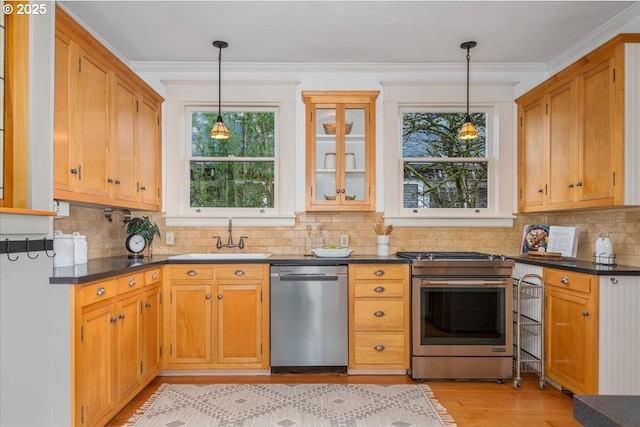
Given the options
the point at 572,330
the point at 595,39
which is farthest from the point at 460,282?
the point at 595,39

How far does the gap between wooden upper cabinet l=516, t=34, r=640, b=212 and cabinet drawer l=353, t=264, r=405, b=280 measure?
1414mm

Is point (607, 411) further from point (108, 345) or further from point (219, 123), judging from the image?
point (219, 123)

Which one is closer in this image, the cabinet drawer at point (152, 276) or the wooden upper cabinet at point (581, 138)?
the wooden upper cabinet at point (581, 138)

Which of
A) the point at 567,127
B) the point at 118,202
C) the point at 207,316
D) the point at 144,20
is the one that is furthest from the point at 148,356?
the point at 567,127

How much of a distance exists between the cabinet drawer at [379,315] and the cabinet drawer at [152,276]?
1.57 meters

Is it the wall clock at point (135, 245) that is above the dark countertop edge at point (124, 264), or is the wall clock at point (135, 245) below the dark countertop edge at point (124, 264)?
above

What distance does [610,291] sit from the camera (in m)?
2.68

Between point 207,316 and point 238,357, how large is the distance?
41 centimetres

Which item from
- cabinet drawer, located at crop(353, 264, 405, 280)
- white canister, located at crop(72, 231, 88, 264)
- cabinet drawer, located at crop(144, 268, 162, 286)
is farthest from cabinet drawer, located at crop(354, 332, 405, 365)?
white canister, located at crop(72, 231, 88, 264)

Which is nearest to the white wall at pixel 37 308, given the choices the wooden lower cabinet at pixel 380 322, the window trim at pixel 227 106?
the window trim at pixel 227 106

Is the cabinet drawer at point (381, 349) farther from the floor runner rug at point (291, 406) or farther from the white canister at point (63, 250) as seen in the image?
the white canister at point (63, 250)

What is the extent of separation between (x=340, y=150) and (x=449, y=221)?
4.12 feet

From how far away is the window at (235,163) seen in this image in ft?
13.5

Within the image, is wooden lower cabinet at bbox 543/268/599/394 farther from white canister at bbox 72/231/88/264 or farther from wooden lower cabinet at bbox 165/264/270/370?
white canister at bbox 72/231/88/264
